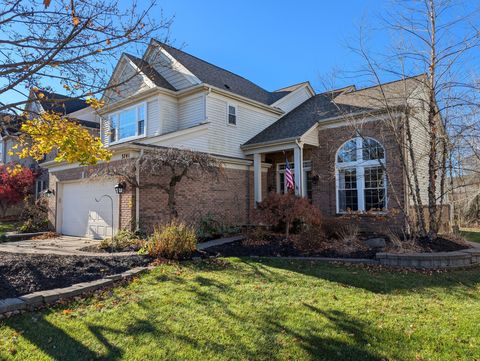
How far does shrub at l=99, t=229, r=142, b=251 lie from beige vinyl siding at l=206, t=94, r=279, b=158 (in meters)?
5.60

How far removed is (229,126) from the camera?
16328mm

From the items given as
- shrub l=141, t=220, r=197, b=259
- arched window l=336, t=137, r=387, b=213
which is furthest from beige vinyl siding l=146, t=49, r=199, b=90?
shrub l=141, t=220, r=197, b=259

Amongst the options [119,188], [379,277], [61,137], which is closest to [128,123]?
[119,188]

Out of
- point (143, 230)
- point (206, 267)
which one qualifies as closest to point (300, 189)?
point (143, 230)

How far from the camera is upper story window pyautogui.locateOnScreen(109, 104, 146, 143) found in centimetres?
1667

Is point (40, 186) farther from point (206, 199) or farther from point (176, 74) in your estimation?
point (206, 199)

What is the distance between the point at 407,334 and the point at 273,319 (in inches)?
65.3

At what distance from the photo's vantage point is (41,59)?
5637 millimetres

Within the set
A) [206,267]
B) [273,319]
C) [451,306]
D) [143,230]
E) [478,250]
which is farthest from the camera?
[143,230]

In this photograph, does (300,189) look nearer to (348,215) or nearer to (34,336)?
(348,215)

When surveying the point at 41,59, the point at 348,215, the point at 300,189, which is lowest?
the point at 348,215

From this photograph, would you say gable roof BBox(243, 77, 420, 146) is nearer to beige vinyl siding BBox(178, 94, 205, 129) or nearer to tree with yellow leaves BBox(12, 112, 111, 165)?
beige vinyl siding BBox(178, 94, 205, 129)

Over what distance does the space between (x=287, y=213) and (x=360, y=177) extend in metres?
4.88

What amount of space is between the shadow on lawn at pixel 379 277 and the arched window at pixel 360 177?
5921 millimetres
